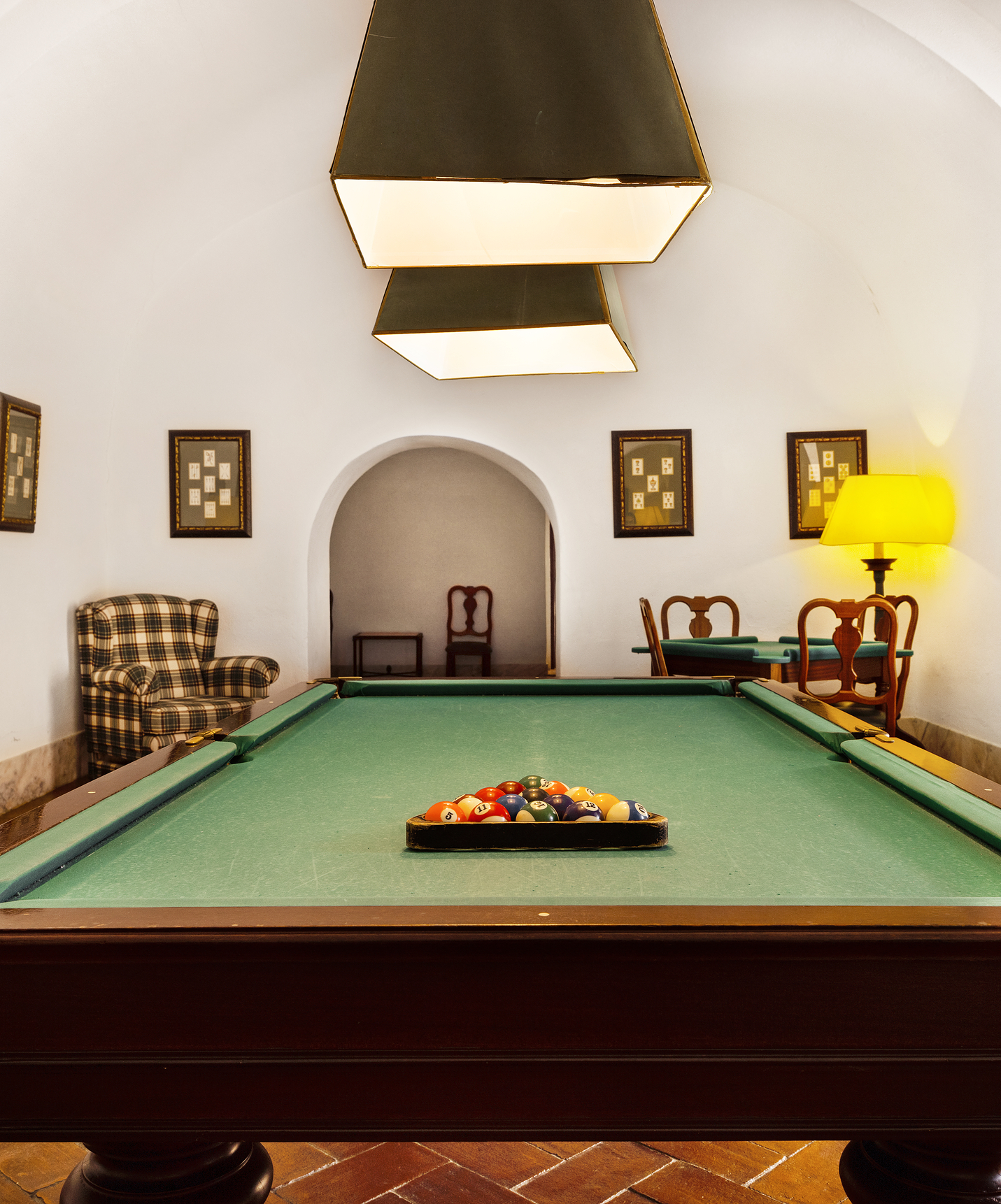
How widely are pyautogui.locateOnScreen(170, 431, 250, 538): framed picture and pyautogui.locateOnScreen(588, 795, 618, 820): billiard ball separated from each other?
4812 mm

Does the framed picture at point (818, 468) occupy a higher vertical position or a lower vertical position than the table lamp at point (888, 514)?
higher

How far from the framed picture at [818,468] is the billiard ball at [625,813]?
483cm

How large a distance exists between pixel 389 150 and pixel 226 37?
121 inches

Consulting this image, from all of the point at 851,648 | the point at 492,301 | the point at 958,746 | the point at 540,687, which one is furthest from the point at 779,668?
the point at 492,301

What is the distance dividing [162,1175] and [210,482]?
503 centimetres

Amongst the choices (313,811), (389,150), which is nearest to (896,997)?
(313,811)

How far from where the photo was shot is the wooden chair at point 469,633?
28.3ft

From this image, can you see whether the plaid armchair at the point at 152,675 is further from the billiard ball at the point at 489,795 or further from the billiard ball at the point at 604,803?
the billiard ball at the point at 604,803

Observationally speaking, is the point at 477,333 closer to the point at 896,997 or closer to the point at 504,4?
the point at 504,4

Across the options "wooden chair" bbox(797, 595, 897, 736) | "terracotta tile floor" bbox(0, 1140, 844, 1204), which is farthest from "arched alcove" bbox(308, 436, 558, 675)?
"terracotta tile floor" bbox(0, 1140, 844, 1204)

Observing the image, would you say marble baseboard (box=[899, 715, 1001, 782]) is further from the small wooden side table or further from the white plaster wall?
the small wooden side table

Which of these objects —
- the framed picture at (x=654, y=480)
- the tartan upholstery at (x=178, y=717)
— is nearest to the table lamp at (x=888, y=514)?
the framed picture at (x=654, y=480)

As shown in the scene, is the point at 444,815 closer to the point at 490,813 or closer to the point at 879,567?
the point at 490,813

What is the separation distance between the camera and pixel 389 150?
1.71 meters
